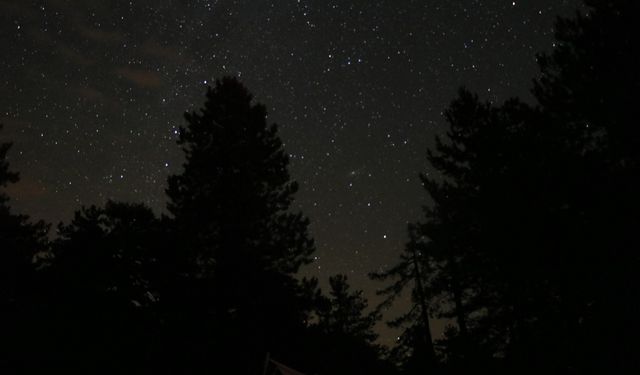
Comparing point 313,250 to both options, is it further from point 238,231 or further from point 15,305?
point 15,305

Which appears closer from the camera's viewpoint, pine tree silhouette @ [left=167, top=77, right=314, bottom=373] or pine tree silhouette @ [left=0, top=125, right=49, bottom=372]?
pine tree silhouette @ [left=0, top=125, right=49, bottom=372]

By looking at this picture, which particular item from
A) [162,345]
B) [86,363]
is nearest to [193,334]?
[162,345]

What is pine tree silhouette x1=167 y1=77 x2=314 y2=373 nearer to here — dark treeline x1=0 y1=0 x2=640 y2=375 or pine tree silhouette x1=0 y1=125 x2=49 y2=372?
dark treeline x1=0 y1=0 x2=640 y2=375

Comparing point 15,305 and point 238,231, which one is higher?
point 238,231

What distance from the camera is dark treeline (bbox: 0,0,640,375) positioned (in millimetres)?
13438

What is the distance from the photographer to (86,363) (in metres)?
15.3

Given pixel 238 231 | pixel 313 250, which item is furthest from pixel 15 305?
pixel 313 250

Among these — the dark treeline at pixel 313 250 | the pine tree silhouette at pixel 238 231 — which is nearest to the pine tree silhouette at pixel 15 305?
the dark treeline at pixel 313 250

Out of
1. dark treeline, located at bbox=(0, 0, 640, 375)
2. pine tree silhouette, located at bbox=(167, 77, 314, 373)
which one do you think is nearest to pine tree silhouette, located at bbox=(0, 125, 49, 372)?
dark treeline, located at bbox=(0, 0, 640, 375)

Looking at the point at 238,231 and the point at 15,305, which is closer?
the point at 15,305

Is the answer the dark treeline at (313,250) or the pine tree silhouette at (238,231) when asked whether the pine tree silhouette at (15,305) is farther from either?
the pine tree silhouette at (238,231)

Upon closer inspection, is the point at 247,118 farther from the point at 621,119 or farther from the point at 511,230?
the point at 621,119

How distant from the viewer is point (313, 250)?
21.1 metres

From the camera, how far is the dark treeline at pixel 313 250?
13438 mm
